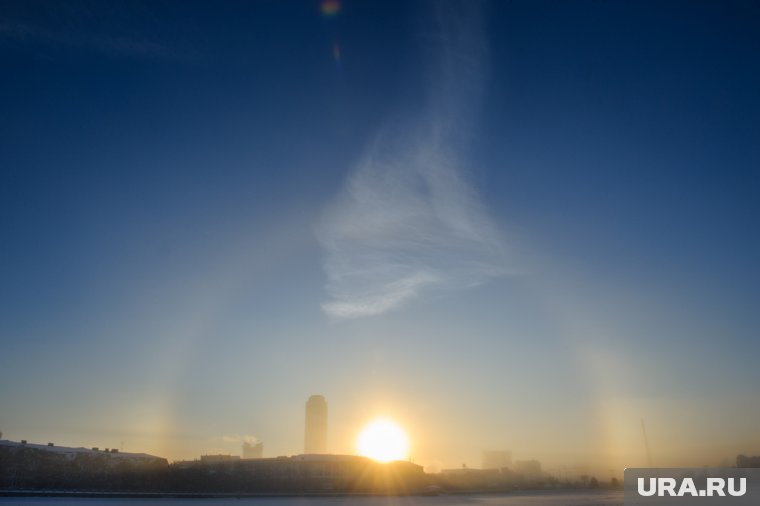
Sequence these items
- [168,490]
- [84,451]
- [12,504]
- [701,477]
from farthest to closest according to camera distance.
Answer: [701,477]
[84,451]
[168,490]
[12,504]

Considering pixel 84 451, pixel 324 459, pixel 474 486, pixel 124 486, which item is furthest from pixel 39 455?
pixel 474 486

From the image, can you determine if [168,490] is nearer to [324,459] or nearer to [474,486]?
[324,459]

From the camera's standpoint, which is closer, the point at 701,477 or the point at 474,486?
the point at 474,486

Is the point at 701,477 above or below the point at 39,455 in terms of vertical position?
below

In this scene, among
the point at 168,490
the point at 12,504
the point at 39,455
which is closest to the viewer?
the point at 12,504

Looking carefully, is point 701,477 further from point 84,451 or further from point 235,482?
point 84,451

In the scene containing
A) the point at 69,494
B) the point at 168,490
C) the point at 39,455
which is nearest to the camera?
the point at 69,494

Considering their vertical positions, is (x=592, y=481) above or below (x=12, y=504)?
below

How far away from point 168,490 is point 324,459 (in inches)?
1801

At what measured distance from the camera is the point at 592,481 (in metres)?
161

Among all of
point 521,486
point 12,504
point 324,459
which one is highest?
point 12,504

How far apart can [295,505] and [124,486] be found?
53181 millimetres

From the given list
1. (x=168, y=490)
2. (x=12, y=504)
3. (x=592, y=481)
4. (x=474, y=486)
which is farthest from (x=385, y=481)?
(x=12, y=504)

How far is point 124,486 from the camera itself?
103812 millimetres
